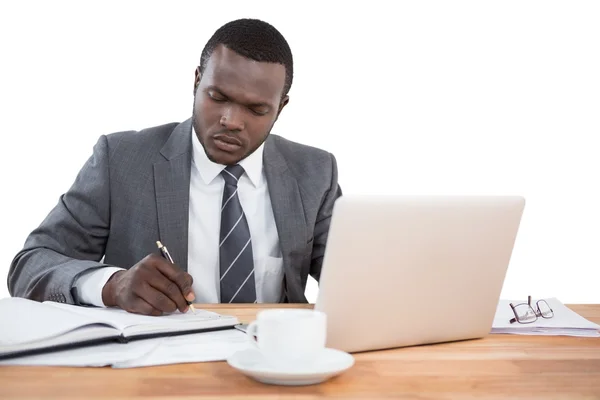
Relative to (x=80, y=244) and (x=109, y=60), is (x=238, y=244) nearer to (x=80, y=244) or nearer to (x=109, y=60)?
(x=80, y=244)

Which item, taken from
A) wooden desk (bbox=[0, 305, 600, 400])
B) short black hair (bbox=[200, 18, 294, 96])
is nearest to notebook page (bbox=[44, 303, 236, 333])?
wooden desk (bbox=[0, 305, 600, 400])

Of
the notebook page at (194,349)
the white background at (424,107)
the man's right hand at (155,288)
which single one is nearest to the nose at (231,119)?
the man's right hand at (155,288)

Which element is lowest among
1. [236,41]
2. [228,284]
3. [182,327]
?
[228,284]

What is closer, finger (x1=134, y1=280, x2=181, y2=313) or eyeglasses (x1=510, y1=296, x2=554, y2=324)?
finger (x1=134, y1=280, x2=181, y2=313)

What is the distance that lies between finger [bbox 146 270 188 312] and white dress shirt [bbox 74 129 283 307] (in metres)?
0.71

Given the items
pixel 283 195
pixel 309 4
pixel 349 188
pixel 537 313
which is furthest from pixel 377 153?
pixel 537 313

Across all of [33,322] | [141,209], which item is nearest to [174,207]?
[141,209]

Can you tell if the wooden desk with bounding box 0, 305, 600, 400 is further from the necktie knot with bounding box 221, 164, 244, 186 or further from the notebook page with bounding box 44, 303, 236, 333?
the necktie knot with bounding box 221, 164, 244, 186

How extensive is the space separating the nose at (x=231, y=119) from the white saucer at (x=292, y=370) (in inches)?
40.0

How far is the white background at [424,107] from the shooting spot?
3.84 metres

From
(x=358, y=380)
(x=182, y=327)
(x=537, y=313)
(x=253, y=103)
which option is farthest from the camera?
(x=253, y=103)

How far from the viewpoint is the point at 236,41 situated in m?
2.14

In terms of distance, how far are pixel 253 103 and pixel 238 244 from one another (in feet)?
1.37

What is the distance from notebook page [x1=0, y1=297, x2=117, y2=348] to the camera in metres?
1.22
